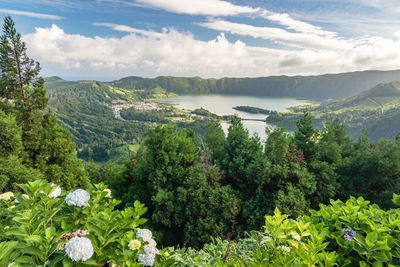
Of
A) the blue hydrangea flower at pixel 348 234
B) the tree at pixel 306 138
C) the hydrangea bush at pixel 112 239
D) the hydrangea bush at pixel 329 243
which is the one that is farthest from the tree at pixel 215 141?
the blue hydrangea flower at pixel 348 234

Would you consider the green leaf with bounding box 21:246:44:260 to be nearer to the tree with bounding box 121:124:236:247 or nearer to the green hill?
the tree with bounding box 121:124:236:247

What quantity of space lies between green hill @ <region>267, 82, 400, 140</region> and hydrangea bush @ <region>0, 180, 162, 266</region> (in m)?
63.8

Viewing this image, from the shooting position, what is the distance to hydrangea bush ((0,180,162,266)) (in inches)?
63.0

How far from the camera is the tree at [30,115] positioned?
1349 cm

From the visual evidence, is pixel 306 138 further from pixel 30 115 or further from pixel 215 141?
pixel 30 115

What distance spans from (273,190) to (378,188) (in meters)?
7.76

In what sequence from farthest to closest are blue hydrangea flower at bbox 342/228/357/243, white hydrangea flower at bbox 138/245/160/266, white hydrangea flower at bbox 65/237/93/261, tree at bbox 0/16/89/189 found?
tree at bbox 0/16/89/189 < blue hydrangea flower at bbox 342/228/357/243 < white hydrangea flower at bbox 138/245/160/266 < white hydrangea flower at bbox 65/237/93/261

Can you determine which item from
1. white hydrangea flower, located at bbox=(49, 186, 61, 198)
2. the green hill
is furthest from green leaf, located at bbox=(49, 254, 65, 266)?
the green hill

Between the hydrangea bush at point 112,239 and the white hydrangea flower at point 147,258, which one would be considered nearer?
the hydrangea bush at point 112,239

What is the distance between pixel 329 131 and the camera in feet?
55.5

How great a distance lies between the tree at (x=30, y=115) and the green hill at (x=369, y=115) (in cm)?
5738

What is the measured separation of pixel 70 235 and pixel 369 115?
14720cm

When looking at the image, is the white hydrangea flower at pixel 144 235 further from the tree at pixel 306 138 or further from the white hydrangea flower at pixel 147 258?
the tree at pixel 306 138

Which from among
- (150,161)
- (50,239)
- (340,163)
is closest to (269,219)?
(50,239)
